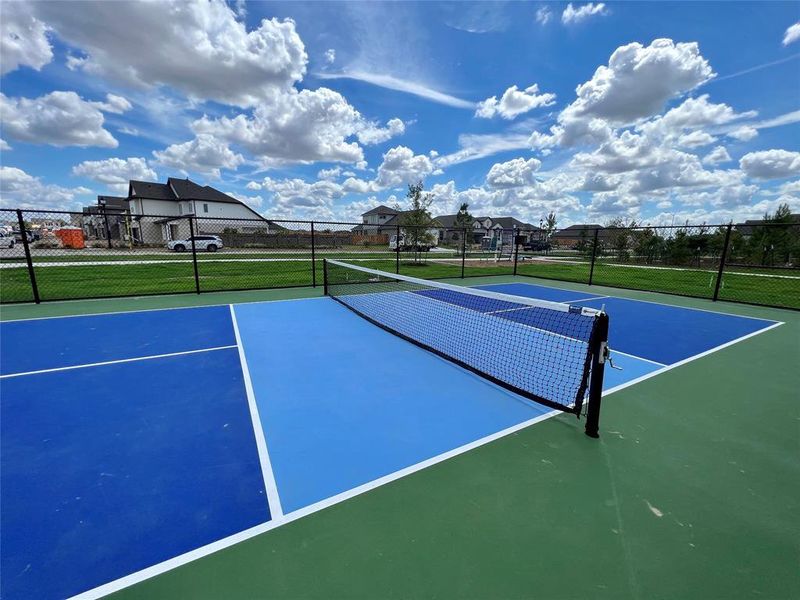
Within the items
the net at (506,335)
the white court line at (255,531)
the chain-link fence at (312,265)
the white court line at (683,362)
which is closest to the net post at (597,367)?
the net at (506,335)

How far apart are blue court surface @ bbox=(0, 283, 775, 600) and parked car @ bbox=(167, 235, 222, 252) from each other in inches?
901

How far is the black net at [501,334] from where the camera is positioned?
4355 mm

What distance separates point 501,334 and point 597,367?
353 centimetres

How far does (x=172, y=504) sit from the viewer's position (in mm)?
2562

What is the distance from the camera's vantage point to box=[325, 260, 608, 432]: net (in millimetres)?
3985

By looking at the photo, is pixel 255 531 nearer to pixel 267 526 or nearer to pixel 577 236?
pixel 267 526

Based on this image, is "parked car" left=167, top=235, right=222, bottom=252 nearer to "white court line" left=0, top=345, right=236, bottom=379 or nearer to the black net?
the black net

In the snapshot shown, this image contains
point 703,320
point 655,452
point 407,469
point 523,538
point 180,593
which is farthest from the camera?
point 703,320

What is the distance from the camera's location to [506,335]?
679 cm

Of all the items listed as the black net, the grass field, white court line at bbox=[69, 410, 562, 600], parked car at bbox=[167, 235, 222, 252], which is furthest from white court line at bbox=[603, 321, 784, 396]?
parked car at bbox=[167, 235, 222, 252]

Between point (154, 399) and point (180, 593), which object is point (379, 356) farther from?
point (180, 593)

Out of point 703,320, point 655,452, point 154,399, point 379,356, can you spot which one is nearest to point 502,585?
point 655,452

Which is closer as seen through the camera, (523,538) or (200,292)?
(523,538)

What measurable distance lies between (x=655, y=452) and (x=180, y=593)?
3.87 metres
